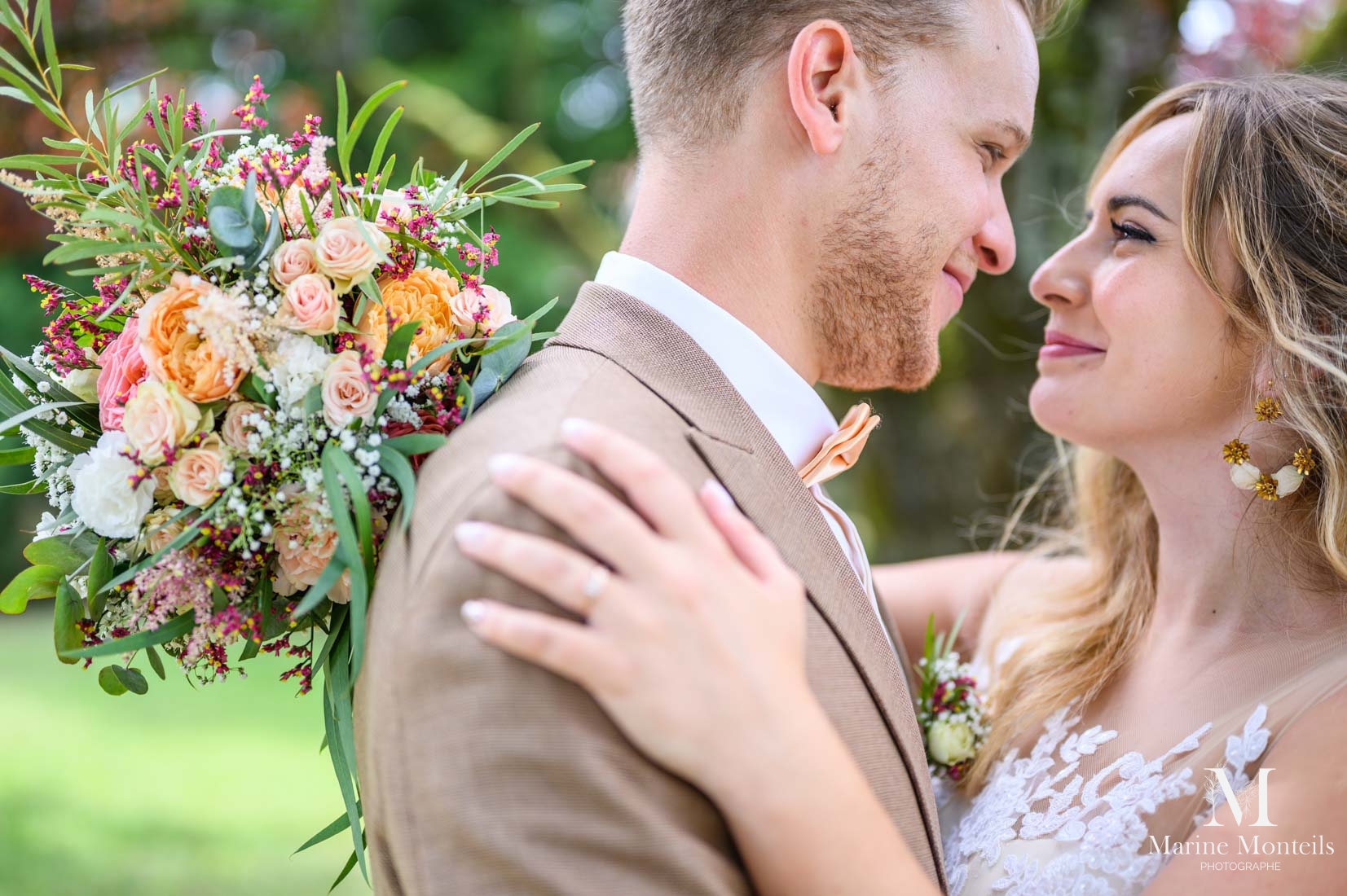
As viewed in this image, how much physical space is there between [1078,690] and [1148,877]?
0.68 meters

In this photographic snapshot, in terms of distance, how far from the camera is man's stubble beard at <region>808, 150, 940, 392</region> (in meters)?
2.25

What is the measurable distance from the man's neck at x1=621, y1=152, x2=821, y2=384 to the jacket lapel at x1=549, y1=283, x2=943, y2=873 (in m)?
0.18

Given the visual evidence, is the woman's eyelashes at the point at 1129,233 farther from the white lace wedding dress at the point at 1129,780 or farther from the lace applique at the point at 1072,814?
the lace applique at the point at 1072,814

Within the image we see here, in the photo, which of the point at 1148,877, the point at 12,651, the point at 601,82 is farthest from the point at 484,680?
the point at 601,82

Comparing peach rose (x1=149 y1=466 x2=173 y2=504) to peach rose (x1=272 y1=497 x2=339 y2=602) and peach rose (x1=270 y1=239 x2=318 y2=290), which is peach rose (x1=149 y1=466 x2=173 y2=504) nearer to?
peach rose (x1=272 y1=497 x2=339 y2=602)

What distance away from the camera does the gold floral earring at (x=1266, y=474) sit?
2654 mm

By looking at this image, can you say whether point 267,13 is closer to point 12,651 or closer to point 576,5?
point 576,5

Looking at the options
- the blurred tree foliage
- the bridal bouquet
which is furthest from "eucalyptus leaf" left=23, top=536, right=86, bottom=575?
the blurred tree foliage

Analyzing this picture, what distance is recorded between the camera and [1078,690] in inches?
117

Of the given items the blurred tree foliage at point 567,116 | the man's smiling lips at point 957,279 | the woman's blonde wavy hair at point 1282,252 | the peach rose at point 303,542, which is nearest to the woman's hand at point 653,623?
the peach rose at point 303,542

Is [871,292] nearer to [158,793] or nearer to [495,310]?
[495,310]

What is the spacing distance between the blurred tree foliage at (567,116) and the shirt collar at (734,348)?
2677 millimetres

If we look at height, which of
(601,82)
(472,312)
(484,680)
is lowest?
(601,82)

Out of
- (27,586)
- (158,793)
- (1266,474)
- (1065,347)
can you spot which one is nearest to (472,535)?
(27,586)
